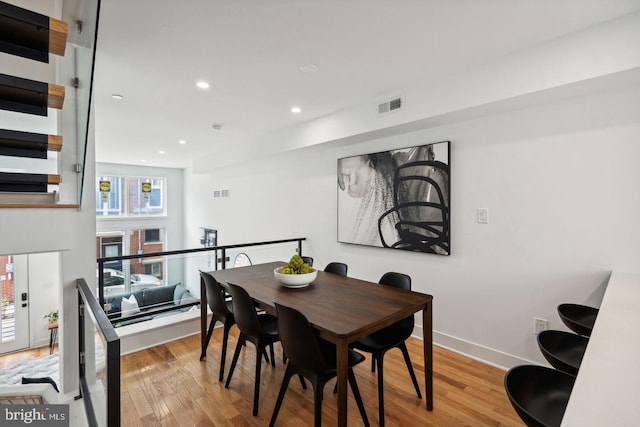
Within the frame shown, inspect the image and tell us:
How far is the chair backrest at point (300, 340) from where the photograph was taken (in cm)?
169

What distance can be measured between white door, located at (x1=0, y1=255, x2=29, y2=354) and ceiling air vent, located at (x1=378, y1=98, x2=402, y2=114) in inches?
241

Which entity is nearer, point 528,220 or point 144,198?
point 528,220

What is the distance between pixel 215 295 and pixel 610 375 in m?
2.39

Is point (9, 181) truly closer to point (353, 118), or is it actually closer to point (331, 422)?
point (331, 422)

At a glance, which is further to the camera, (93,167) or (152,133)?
(152,133)

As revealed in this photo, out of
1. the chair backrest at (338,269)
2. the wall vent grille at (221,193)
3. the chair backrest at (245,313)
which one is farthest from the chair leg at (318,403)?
the wall vent grille at (221,193)

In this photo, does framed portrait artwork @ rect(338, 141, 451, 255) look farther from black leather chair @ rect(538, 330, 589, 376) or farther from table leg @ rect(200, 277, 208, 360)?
table leg @ rect(200, 277, 208, 360)

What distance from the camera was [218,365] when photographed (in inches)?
109

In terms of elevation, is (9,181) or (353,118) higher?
(353,118)

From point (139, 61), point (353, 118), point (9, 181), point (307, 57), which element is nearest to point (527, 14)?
point (307, 57)

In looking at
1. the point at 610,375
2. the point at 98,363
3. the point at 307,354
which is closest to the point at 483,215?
the point at 610,375

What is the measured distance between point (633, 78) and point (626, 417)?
7.41 ft

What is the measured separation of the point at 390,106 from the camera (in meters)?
3.12

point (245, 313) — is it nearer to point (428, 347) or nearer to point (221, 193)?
Result: point (428, 347)
